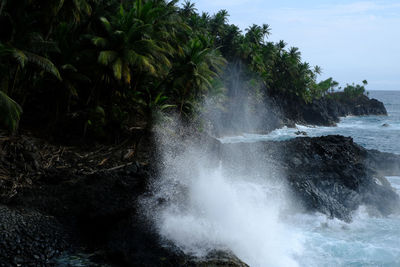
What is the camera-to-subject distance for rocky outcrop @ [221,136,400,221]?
53.4 ft

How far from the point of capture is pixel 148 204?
11.5 metres

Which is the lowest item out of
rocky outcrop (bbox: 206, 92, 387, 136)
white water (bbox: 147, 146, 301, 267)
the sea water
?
the sea water

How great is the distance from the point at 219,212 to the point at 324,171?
33.2 feet

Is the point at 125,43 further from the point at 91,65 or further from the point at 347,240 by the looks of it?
the point at 347,240

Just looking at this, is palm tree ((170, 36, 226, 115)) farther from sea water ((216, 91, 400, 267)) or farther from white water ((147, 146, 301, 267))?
sea water ((216, 91, 400, 267))

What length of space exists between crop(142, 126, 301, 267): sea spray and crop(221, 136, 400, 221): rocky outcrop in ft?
4.57

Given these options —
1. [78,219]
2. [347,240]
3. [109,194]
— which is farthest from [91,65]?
[347,240]

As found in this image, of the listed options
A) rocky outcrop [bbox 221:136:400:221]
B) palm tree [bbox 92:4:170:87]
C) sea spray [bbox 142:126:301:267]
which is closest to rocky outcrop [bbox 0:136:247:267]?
sea spray [bbox 142:126:301:267]

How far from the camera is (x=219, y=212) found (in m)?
11.6

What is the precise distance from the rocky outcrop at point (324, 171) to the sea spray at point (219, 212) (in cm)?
139

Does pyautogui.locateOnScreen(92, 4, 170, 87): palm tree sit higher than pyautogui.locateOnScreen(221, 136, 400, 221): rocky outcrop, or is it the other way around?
pyautogui.locateOnScreen(92, 4, 170, 87): palm tree

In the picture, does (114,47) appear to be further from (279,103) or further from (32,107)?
→ (279,103)

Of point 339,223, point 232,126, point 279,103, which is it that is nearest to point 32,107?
point 339,223

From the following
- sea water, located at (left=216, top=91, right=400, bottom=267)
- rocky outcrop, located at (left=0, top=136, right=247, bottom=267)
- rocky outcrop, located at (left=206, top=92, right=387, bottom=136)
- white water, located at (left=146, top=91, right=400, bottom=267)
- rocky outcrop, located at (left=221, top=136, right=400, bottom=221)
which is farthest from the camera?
rocky outcrop, located at (left=206, top=92, right=387, bottom=136)
